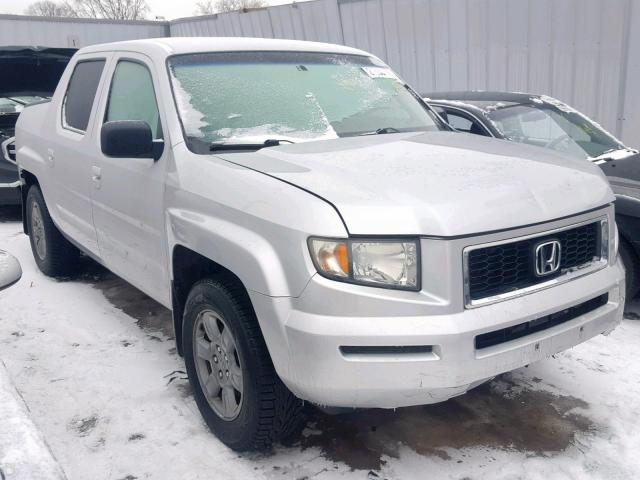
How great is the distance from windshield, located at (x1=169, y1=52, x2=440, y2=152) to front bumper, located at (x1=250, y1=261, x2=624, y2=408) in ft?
3.67

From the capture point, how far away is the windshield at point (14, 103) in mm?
7613

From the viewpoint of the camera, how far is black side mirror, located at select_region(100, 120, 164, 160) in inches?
122

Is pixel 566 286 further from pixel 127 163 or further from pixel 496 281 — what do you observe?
pixel 127 163

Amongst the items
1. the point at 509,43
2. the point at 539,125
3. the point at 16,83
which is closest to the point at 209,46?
the point at 539,125

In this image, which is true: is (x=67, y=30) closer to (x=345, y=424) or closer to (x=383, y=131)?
(x=383, y=131)

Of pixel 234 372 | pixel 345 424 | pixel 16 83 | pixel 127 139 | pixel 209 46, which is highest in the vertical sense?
pixel 209 46

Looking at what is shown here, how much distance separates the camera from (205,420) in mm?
3045

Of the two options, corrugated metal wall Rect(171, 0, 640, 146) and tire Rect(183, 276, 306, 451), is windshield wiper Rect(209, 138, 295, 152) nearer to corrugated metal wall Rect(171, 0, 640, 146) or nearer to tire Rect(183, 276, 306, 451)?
tire Rect(183, 276, 306, 451)

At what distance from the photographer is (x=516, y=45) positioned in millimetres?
8047

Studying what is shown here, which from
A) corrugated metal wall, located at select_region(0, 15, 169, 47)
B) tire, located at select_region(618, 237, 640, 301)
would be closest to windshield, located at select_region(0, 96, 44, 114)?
tire, located at select_region(618, 237, 640, 301)

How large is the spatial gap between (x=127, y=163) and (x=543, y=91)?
606cm

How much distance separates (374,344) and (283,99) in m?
1.64

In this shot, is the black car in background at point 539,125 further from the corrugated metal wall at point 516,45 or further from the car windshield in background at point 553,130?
the corrugated metal wall at point 516,45

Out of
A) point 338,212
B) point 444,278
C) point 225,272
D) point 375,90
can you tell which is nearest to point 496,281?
point 444,278
